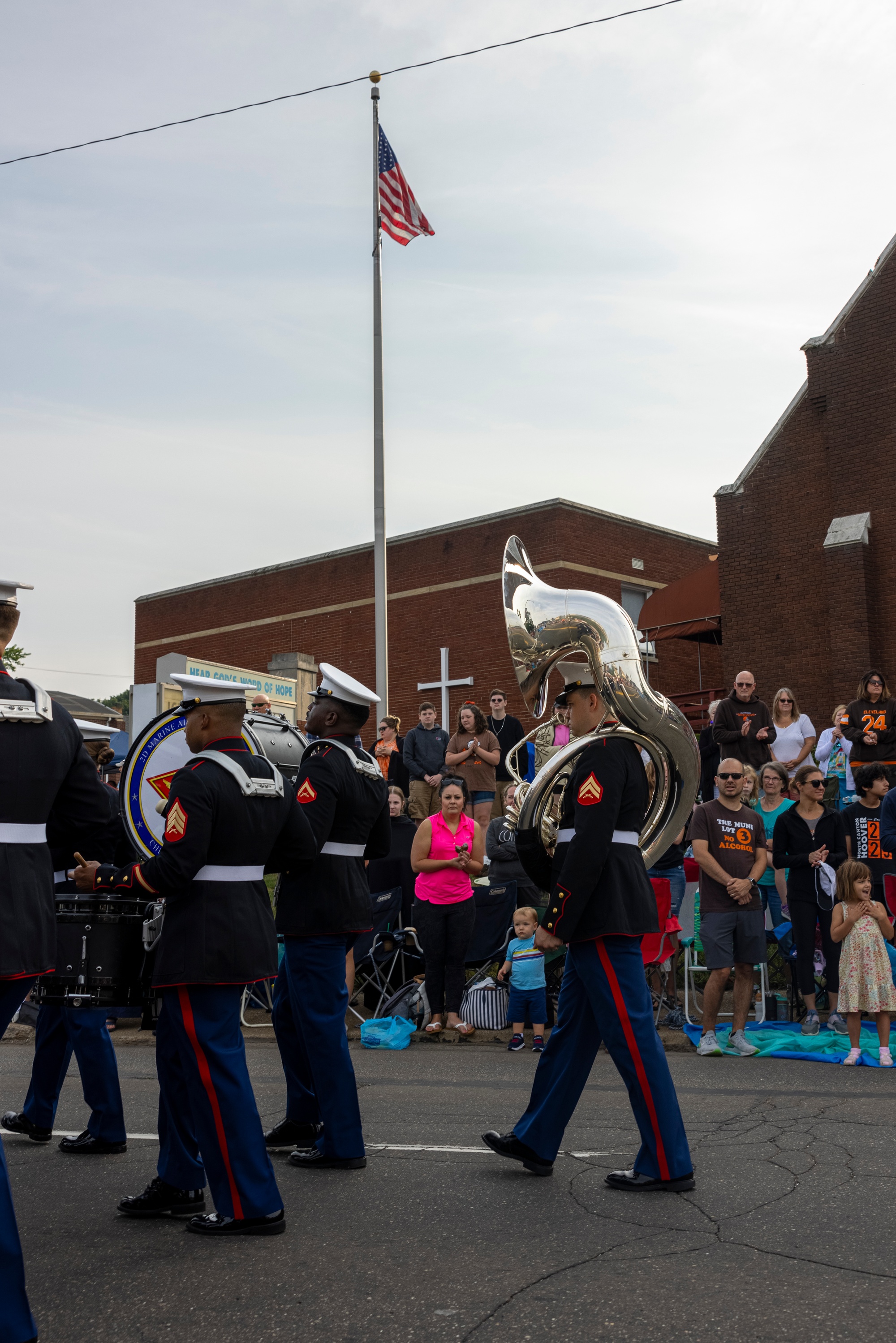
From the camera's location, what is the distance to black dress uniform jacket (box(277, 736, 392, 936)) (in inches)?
223

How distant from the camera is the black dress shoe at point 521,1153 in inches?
211

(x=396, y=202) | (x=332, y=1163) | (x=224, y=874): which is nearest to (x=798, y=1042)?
(x=332, y=1163)

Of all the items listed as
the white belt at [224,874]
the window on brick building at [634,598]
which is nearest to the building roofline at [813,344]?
the window on brick building at [634,598]

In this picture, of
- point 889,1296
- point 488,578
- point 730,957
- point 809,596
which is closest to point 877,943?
point 730,957

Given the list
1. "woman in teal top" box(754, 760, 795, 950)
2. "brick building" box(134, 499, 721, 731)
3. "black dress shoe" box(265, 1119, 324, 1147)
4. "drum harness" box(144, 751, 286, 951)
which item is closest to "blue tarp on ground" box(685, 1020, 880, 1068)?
"woman in teal top" box(754, 760, 795, 950)

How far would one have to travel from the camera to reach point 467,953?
431 inches

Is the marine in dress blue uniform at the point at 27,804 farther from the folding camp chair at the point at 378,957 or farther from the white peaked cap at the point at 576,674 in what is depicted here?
the folding camp chair at the point at 378,957

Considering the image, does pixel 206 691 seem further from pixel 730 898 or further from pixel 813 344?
pixel 813 344

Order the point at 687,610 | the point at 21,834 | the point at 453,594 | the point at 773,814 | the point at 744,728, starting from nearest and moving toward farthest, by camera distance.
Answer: the point at 21,834 → the point at 773,814 → the point at 744,728 → the point at 687,610 → the point at 453,594

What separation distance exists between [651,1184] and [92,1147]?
264 centimetres

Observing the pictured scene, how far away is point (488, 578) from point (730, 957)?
2362 centimetres

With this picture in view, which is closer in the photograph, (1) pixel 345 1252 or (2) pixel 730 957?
(1) pixel 345 1252

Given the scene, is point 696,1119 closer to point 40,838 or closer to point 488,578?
point 40,838

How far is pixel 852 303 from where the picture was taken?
23.2 meters
